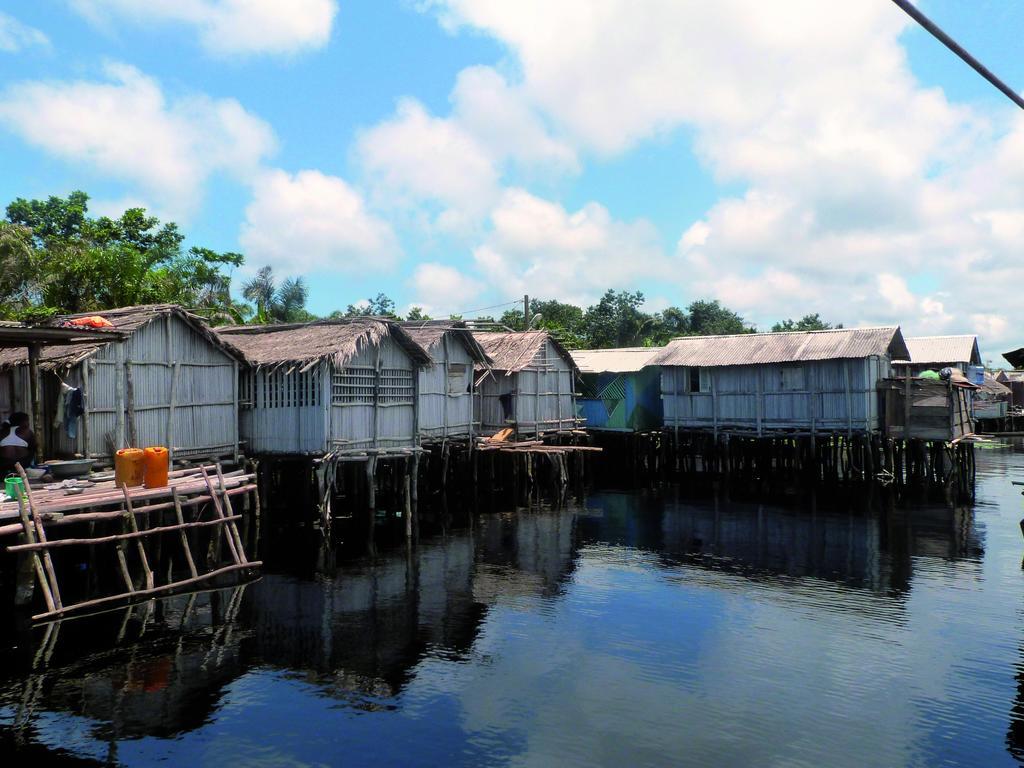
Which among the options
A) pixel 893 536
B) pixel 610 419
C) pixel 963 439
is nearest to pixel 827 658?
pixel 893 536

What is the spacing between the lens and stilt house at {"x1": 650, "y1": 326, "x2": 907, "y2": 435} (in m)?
26.0

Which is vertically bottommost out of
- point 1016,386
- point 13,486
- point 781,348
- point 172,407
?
point 13,486

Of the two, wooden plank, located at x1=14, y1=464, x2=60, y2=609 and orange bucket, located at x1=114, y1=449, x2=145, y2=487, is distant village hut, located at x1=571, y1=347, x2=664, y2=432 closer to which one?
orange bucket, located at x1=114, y1=449, x2=145, y2=487

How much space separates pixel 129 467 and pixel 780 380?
21.3 meters

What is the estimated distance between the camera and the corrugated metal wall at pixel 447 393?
22.2m

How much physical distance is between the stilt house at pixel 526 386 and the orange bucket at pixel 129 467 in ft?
46.7

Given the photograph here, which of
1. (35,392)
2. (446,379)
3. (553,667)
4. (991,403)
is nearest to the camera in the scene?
(553,667)

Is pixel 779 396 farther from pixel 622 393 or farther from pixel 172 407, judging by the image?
pixel 172 407

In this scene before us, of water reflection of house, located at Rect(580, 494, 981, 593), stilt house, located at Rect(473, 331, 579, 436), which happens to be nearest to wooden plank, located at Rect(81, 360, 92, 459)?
water reflection of house, located at Rect(580, 494, 981, 593)

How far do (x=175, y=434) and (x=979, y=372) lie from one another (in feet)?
118

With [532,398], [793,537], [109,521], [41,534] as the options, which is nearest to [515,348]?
[532,398]

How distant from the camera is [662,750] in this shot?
8.18 metres

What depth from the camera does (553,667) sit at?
10.3 m

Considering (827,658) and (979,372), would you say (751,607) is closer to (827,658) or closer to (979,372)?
(827,658)
